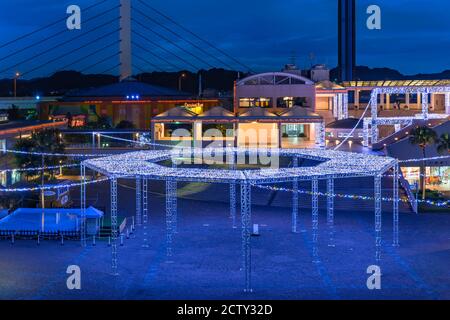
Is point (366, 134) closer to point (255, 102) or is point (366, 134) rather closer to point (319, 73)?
point (255, 102)

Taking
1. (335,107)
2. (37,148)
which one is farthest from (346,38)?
(37,148)

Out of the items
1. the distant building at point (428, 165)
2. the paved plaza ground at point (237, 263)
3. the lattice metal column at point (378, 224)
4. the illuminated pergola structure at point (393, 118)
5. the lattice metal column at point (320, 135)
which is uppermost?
the illuminated pergola structure at point (393, 118)

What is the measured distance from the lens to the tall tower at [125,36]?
202ft

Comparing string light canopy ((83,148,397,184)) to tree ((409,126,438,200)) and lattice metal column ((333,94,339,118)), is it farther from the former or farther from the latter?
lattice metal column ((333,94,339,118))

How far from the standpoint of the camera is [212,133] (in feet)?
169

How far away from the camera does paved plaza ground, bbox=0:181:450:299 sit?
61.9ft

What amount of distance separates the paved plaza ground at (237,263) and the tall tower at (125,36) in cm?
3498

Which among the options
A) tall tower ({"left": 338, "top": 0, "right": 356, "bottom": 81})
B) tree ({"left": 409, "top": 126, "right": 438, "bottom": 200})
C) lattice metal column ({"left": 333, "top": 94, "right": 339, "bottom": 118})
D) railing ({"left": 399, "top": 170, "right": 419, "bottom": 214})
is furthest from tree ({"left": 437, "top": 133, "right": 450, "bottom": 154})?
tall tower ({"left": 338, "top": 0, "right": 356, "bottom": 81})

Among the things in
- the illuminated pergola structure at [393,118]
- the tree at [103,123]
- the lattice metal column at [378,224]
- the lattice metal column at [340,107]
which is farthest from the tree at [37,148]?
the lattice metal column at [340,107]

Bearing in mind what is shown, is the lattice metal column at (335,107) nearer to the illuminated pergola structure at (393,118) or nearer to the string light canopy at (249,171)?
the illuminated pergola structure at (393,118)

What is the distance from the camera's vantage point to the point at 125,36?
62406mm

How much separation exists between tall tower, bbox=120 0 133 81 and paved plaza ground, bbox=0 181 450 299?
115 ft

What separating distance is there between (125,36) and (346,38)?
25.8 metres
